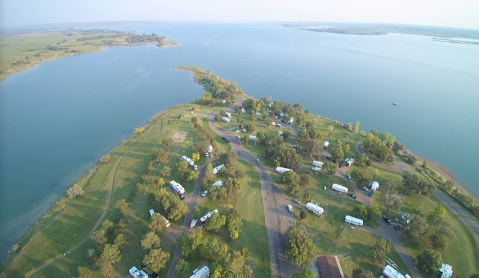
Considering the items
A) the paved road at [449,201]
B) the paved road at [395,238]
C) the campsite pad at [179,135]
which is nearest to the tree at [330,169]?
the paved road at [395,238]

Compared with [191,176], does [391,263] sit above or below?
below

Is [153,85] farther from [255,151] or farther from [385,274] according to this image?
[385,274]

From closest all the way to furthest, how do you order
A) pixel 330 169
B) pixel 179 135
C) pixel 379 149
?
pixel 330 169 → pixel 379 149 → pixel 179 135

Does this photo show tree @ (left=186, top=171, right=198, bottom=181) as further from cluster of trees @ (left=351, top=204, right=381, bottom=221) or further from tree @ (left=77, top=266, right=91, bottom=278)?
cluster of trees @ (left=351, top=204, right=381, bottom=221)

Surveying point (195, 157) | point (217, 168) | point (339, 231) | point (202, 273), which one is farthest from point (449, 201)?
point (195, 157)

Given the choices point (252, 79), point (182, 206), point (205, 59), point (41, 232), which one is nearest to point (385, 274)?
point (182, 206)

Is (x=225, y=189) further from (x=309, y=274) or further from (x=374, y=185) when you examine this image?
(x=374, y=185)
